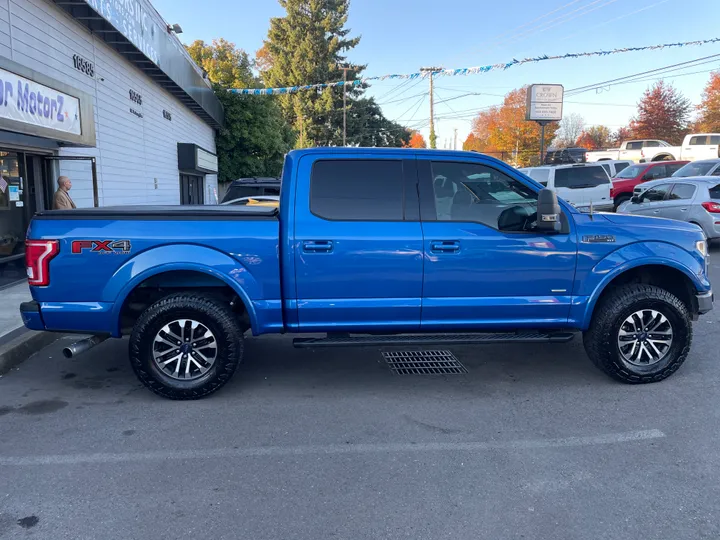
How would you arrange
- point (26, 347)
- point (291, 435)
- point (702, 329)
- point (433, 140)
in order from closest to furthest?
point (291, 435)
point (26, 347)
point (702, 329)
point (433, 140)

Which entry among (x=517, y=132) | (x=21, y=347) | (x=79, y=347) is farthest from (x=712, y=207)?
(x=517, y=132)

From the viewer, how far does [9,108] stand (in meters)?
7.49

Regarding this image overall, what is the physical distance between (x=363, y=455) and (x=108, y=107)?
36.6 feet

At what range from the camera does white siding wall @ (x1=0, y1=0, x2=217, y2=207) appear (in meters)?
8.80

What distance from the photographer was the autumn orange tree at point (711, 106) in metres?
48.0

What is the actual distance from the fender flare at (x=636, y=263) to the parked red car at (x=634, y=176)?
1507 cm

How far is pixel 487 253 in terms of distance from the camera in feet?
15.0

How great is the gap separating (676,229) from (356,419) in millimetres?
3213

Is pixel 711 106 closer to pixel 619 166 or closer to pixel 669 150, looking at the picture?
pixel 669 150

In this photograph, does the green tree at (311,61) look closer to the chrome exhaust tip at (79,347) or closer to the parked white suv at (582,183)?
the parked white suv at (582,183)

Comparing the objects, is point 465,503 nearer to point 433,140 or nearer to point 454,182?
point 454,182

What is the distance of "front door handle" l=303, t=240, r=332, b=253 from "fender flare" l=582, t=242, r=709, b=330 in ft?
7.36

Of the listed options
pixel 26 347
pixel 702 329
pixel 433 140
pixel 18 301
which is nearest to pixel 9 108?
pixel 18 301

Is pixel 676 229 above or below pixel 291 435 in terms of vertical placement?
above
